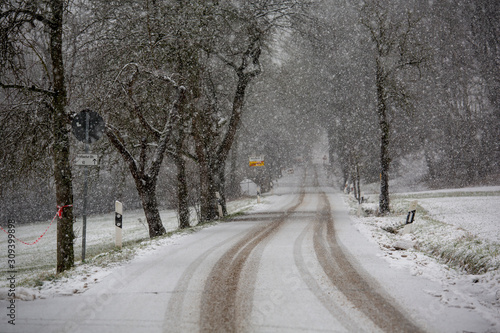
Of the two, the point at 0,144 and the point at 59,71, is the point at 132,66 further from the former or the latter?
the point at 0,144

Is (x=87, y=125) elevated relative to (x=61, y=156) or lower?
elevated

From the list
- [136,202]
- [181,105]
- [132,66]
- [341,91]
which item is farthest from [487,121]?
[136,202]

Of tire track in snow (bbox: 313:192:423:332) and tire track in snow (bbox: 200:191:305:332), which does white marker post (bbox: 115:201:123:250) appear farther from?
tire track in snow (bbox: 313:192:423:332)

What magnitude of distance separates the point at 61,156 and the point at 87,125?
1.49 m

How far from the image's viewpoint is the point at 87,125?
694 centimetres

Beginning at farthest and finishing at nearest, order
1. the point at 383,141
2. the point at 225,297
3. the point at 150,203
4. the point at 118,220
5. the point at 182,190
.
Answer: the point at 383,141 < the point at 182,190 < the point at 150,203 < the point at 118,220 < the point at 225,297

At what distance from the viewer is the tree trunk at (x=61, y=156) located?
7.65 metres

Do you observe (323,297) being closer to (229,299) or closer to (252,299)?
(252,299)

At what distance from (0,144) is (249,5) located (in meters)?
10.4

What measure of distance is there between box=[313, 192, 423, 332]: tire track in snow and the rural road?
0.04 feet

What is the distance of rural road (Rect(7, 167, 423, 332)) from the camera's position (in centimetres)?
362

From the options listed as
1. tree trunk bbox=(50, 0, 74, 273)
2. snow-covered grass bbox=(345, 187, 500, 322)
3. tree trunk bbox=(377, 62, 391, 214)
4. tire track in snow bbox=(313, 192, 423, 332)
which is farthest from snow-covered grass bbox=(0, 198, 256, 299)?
tree trunk bbox=(377, 62, 391, 214)

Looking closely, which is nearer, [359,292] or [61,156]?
[359,292]

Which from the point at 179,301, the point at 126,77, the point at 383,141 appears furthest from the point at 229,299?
the point at 383,141
